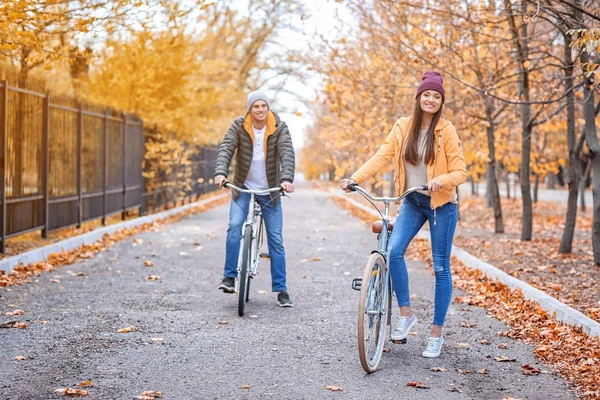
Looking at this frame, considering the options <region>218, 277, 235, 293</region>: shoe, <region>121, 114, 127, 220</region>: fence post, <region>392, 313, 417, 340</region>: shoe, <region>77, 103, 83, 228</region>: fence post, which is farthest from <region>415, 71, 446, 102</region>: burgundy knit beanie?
<region>121, 114, 127, 220</region>: fence post

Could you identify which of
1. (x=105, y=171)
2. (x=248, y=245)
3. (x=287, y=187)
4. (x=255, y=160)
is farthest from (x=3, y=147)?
(x=105, y=171)

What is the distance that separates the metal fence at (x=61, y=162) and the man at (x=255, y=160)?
14.9 feet

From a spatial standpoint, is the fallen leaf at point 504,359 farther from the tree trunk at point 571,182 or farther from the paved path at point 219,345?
the tree trunk at point 571,182

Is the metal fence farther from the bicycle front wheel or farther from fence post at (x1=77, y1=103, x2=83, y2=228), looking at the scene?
the bicycle front wheel

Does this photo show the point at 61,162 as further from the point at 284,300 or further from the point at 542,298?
the point at 542,298

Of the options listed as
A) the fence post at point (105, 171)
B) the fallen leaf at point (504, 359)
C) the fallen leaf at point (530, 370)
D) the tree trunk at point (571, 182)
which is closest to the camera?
the fallen leaf at point (530, 370)

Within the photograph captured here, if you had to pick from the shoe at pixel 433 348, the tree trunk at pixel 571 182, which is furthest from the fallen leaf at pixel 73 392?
the tree trunk at pixel 571 182

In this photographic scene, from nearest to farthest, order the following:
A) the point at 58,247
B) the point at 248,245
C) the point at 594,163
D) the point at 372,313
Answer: the point at 372,313, the point at 248,245, the point at 594,163, the point at 58,247

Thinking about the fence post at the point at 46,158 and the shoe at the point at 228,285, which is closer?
the shoe at the point at 228,285

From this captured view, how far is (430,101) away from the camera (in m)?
6.18

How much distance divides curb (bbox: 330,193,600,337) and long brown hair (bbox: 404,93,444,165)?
1.87m

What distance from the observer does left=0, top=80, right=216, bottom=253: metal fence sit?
475 inches

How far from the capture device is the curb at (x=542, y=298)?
273 inches

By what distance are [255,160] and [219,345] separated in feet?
7.35
